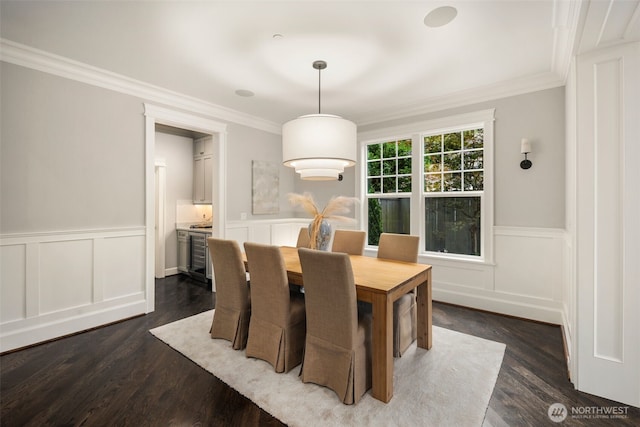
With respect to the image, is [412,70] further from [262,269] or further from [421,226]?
[262,269]

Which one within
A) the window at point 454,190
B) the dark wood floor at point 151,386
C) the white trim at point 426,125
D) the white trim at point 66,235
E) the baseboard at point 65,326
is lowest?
the dark wood floor at point 151,386

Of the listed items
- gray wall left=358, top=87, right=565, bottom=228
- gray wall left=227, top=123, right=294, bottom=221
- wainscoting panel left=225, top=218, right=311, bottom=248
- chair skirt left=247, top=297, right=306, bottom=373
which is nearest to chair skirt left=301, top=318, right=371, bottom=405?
chair skirt left=247, top=297, right=306, bottom=373

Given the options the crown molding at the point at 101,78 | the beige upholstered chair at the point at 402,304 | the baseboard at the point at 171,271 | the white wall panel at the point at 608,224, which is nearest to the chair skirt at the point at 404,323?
the beige upholstered chair at the point at 402,304

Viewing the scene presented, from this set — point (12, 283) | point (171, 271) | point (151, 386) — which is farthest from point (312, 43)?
point (171, 271)

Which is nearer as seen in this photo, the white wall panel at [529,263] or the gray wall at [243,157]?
the white wall panel at [529,263]

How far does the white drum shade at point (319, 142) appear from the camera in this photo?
8.57 ft

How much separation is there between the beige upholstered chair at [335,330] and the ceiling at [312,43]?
71.0 inches

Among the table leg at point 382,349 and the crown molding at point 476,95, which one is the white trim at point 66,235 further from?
the crown molding at point 476,95

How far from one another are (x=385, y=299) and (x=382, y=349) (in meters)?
0.33

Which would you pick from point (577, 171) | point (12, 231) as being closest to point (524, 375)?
point (577, 171)

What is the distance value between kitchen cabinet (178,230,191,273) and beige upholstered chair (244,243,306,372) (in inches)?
132

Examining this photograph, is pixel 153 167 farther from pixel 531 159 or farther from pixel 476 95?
pixel 531 159

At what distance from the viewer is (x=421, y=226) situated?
427 cm

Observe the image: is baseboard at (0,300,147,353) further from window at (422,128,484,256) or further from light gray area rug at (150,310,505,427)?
window at (422,128,484,256)
